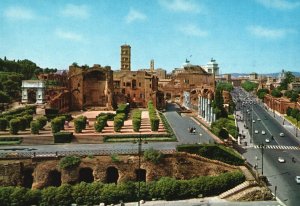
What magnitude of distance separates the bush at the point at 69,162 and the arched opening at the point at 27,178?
329 centimetres

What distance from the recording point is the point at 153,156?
132 ft

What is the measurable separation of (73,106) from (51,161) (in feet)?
166

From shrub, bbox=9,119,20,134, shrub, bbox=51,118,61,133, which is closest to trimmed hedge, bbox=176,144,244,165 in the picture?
shrub, bbox=51,118,61,133

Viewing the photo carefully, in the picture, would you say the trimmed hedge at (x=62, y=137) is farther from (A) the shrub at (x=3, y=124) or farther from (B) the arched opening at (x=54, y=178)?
(A) the shrub at (x=3, y=124)

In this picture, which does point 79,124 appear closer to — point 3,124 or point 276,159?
point 3,124

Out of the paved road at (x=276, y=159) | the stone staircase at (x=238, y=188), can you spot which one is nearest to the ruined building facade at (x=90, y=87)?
the paved road at (x=276, y=159)

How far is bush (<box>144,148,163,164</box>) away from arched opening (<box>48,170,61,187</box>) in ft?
29.8

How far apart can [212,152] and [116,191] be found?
1179 centimetres

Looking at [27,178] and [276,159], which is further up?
[276,159]

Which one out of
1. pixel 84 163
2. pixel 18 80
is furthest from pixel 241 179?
pixel 18 80

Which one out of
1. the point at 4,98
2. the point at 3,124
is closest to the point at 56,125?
the point at 3,124

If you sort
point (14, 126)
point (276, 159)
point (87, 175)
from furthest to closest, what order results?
point (276, 159), point (14, 126), point (87, 175)

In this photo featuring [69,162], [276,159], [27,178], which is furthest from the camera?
[276,159]

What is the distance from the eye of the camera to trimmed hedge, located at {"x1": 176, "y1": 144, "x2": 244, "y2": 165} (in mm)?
42531
